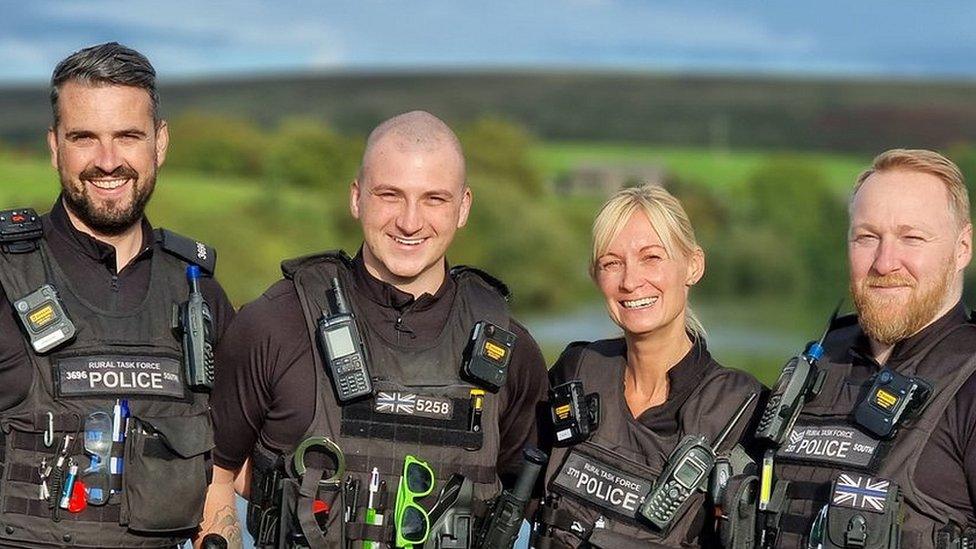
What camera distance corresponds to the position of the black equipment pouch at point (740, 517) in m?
5.47

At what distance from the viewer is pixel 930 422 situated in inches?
206

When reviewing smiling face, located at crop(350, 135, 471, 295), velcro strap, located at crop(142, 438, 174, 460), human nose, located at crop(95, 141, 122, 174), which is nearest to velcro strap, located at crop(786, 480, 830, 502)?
smiling face, located at crop(350, 135, 471, 295)

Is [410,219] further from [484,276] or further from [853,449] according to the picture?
[853,449]

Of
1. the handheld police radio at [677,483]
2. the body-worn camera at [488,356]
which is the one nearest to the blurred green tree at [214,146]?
the body-worn camera at [488,356]

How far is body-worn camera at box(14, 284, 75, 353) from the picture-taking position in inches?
213

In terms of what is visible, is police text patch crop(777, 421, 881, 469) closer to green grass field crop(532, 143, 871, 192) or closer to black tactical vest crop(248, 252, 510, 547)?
black tactical vest crop(248, 252, 510, 547)

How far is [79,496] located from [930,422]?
3.29m

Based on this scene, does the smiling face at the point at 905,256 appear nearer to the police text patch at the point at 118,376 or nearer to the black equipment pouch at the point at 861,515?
the black equipment pouch at the point at 861,515

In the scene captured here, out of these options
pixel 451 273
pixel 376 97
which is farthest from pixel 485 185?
pixel 451 273

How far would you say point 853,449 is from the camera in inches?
210

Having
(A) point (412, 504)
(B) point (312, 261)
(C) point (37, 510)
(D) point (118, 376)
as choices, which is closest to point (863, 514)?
(A) point (412, 504)

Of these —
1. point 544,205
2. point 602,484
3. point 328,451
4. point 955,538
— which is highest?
point 544,205

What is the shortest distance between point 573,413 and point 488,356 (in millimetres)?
424

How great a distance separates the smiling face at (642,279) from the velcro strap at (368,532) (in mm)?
1287
